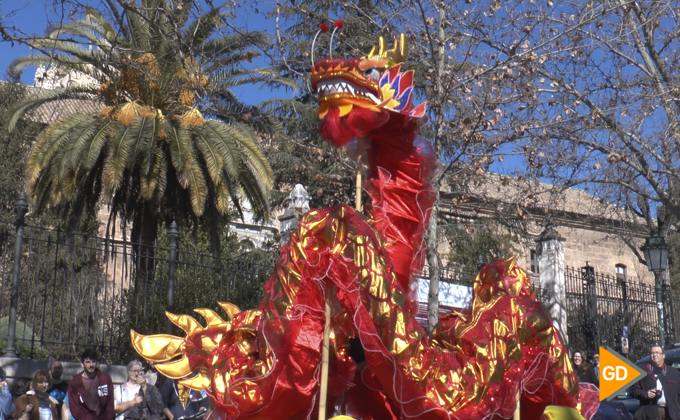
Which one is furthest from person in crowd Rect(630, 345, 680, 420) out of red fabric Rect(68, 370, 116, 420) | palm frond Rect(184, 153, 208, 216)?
palm frond Rect(184, 153, 208, 216)

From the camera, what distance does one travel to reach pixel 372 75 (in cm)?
470

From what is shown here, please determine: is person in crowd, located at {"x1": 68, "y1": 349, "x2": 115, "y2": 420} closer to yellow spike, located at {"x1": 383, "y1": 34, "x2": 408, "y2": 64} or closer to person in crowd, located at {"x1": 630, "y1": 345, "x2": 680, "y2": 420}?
yellow spike, located at {"x1": 383, "y1": 34, "x2": 408, "y2": 64}

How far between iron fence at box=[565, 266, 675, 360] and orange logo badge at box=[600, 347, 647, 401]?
6.26m

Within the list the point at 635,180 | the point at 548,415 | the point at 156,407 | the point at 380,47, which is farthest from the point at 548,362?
the point at 635,180

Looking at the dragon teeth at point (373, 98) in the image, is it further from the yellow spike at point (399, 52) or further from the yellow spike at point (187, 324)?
the yellow spike at point (187, 324)

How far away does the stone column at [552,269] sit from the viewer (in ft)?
45.8

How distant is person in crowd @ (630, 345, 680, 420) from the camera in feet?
30.7

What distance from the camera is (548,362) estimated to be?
481cm

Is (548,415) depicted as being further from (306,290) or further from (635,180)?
(635,180)

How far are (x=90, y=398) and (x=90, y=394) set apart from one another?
4cm

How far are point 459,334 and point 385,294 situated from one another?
0.75 m

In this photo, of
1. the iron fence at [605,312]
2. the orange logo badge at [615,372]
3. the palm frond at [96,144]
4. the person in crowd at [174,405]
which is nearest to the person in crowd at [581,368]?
the orange logo badge at [615,372]

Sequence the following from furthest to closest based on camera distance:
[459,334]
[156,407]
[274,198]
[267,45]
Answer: [274,198]
[267,45]
[156,407]
[459,334]

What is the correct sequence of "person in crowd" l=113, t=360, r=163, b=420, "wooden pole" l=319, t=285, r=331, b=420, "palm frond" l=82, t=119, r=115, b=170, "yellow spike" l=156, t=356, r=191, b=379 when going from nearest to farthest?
1. "wooden pole" l=319, t=285, r=331, b=420
2. "yellow spike" l=156, t=356, r=191, b=379
3. "person in crowd" l=113, t=360, r=163, b=420
4. "palm frond" l=82, t=119, r=115, b=170
